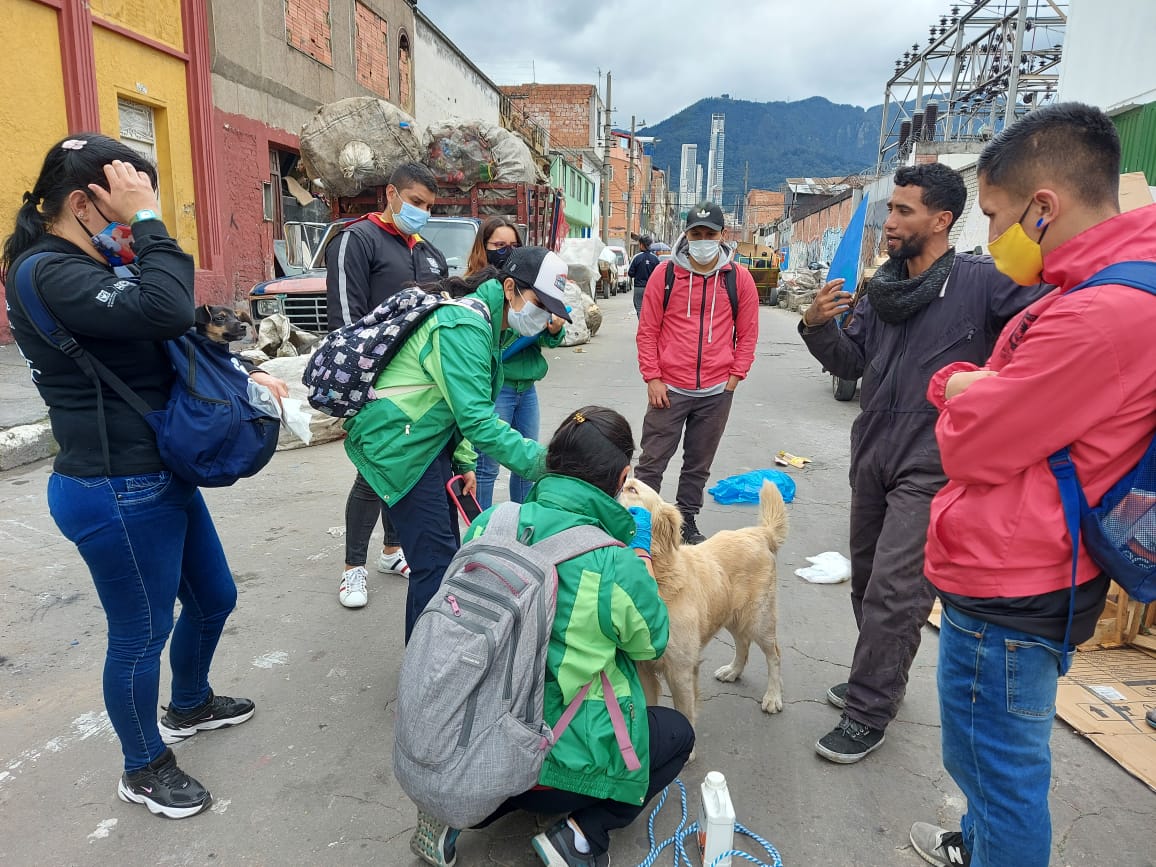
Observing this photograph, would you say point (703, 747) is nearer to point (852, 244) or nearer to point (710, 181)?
point (852, 244)

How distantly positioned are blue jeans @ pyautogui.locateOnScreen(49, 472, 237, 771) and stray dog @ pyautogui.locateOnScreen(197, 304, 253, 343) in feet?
1.63

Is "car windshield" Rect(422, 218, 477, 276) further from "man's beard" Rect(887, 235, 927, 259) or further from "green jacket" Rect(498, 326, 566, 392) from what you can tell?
"man's beard" Rect(887, 235, 927, 259)

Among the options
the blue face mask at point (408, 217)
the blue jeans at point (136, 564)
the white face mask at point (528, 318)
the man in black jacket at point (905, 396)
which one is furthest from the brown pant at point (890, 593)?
the blue face mask at point (408, 217)

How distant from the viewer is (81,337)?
2160 mm

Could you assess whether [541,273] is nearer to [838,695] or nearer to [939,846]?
[838,695]

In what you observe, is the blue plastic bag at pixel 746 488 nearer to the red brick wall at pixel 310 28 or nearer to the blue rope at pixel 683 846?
the blue rope at pixel 683 846

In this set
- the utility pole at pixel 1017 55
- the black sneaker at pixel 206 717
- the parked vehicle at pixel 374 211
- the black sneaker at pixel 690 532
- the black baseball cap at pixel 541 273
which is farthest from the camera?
the utility pole at pixel 1017 55

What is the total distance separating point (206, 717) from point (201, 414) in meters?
1.44

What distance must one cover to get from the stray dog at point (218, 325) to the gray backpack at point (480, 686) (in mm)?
1210

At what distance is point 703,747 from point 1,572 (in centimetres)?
425

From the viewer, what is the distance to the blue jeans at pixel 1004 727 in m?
1.72

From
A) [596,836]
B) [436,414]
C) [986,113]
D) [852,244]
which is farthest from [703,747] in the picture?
[986,113]

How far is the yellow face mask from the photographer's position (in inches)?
67.8

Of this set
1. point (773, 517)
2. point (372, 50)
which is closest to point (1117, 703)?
point (773, 517)
